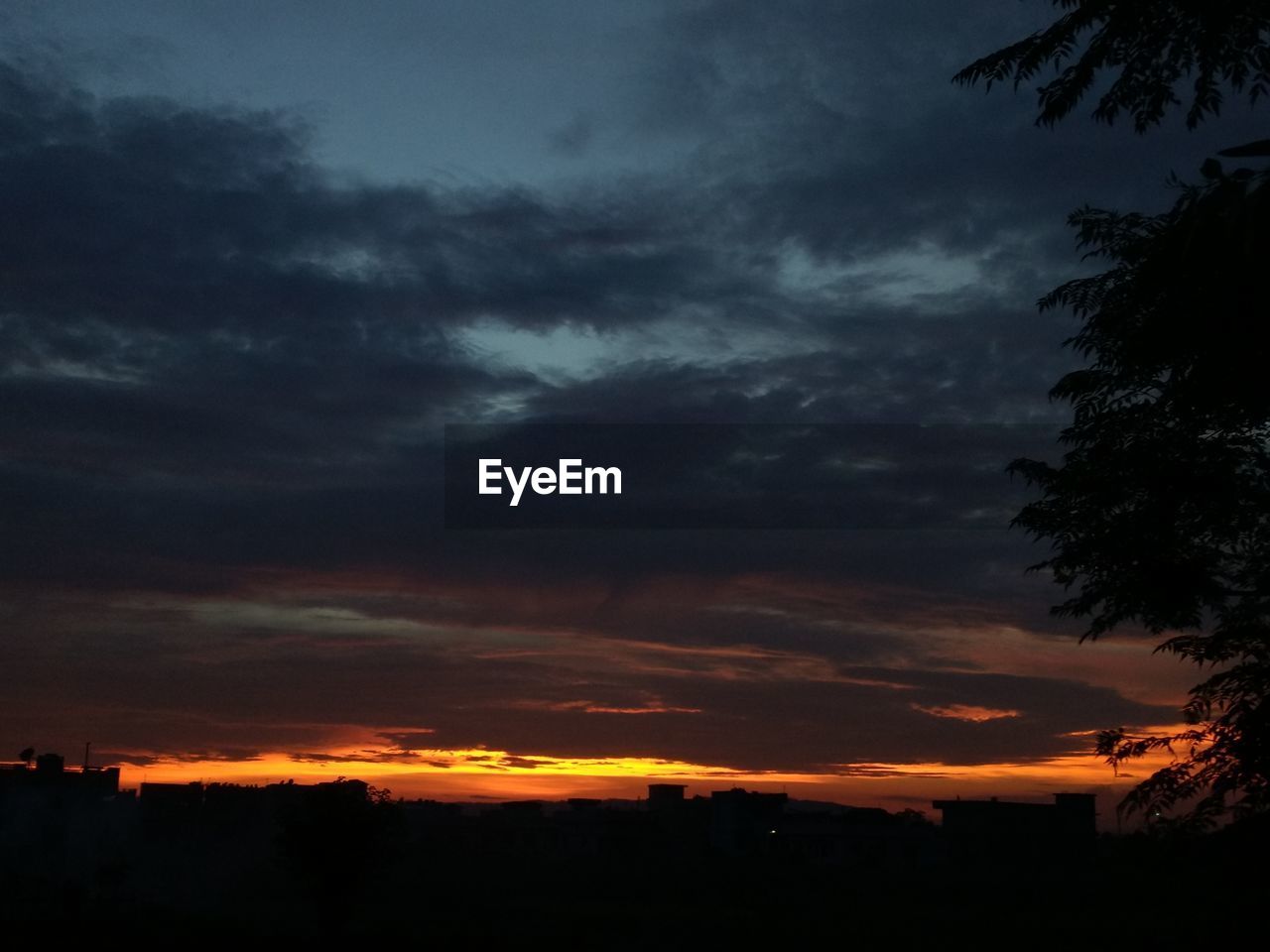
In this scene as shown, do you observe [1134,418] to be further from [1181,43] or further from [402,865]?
[402,865]

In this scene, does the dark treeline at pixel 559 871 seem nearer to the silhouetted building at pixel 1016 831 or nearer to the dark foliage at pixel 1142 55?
the silhouetted building at pixel 1016 831

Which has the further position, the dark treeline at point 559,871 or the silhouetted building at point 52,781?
the silhouetted building at point 52,781

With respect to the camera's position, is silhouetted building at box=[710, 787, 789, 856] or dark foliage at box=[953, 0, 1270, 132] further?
silhouetted building at box=[710, 787, 789, 856]

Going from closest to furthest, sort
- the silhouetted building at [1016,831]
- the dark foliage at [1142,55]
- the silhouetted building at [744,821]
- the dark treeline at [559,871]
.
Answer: the dark foliage at [1142,55] < the dark treeline at [559,871] < the silhouetted building at [1016,831] < the silhouetted building at [744,821]

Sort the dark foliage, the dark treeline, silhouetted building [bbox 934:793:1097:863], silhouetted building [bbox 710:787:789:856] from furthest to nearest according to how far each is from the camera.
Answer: silhouetted building [bbox 710:787:789:856] → silhouetted building [bbox 934:793:1097:863] → the dark treeline → the dark foliage

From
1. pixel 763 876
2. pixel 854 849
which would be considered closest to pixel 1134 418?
pixel 763 876

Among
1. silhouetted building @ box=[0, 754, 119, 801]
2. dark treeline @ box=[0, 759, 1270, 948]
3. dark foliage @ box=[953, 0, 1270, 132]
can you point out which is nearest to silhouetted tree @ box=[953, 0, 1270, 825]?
dark foliage @ box=[953, 0, 1270, 132]

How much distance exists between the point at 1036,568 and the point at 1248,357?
7195 mm

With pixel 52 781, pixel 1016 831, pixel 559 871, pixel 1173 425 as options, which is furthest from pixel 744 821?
pixel 1173 425

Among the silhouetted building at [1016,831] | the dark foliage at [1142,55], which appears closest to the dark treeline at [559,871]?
the silhouetted building at [1016,831]

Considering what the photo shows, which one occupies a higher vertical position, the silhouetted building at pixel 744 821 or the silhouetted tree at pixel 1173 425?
the silhouetted tree at pixel 1173 425

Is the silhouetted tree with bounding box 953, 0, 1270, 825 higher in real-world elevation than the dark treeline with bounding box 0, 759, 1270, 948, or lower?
higher

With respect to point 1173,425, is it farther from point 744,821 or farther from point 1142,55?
point 744,821

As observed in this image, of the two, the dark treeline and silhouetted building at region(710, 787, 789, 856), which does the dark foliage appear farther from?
silhouetted building at region(710, 787, 789, 856)
